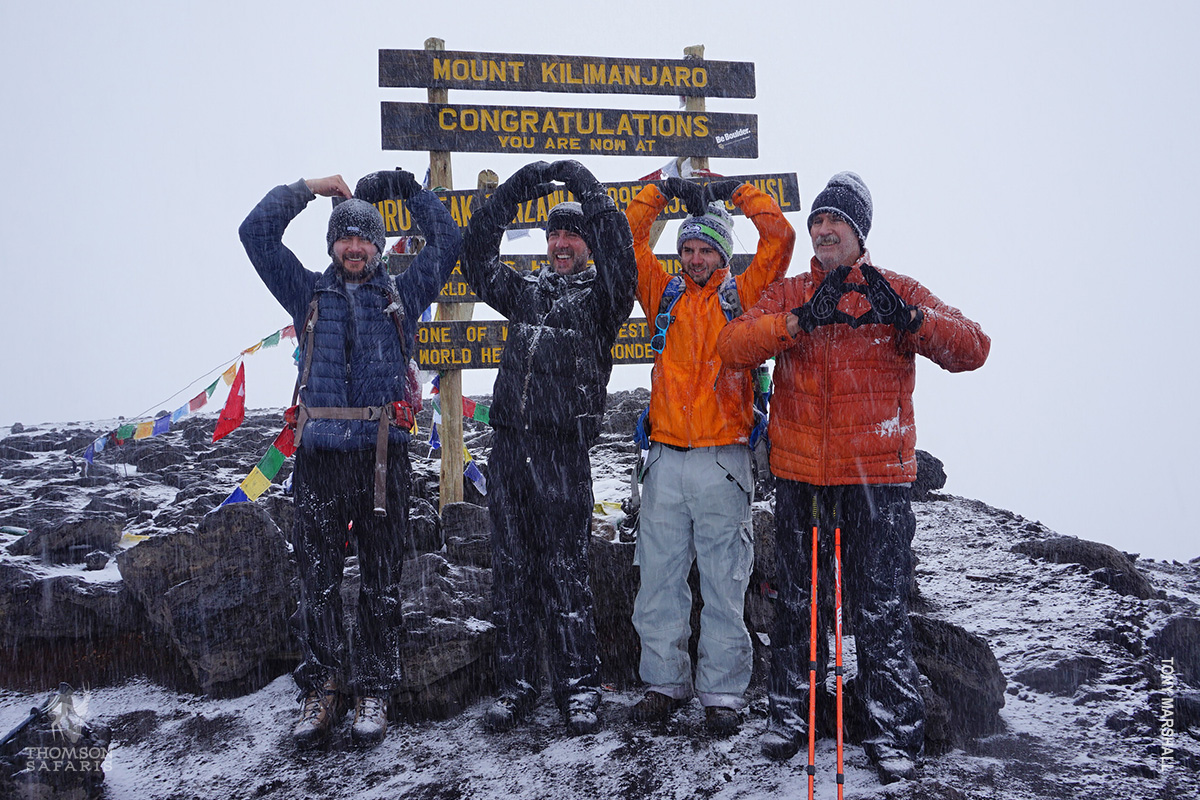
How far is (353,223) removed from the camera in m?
A: 4.31

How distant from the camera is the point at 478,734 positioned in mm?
4328

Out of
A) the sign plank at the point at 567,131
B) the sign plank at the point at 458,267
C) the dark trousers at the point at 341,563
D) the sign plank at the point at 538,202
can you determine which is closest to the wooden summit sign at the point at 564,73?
the sign plank at the point at 567,131

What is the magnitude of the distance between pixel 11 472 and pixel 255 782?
12.2 m

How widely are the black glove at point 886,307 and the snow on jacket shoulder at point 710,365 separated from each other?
2.29 ft

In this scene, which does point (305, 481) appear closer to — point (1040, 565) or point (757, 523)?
point (757, 523)

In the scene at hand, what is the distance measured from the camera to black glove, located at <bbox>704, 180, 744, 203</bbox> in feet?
14.7

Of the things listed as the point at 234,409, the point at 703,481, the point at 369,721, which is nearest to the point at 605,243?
the point at 703,481

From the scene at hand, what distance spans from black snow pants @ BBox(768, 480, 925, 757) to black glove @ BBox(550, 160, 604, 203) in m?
1.91

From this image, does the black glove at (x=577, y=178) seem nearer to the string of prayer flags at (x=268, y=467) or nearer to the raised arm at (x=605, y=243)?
the raised arm at (x=605, y=243)

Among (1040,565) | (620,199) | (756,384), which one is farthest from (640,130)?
(1040,565)

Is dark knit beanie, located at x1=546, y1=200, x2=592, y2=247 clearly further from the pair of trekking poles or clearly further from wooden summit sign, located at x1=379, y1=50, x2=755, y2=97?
wooden summit sign, located at x1=379, y1=50, x2=755, y2=97

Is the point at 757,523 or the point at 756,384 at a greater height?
the point at 756,384

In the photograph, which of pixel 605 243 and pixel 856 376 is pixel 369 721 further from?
pixel 856 376

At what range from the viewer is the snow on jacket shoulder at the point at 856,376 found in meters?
3.73
